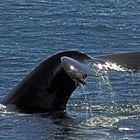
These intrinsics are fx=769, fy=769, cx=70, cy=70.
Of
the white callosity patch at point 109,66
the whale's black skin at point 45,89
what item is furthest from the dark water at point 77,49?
the white callosity patch at point 109,66

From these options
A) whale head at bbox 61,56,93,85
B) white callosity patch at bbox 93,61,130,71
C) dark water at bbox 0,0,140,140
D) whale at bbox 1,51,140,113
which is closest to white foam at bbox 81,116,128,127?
dark water at bbox 0,0,140,140

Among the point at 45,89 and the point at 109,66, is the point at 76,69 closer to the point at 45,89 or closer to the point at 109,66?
the point at 109,66

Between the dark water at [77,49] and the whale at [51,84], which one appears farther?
the dark water at [77,49]

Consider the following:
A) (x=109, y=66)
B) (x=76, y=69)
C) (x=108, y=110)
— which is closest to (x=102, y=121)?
(x=108, y=110)

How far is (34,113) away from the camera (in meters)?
10.8

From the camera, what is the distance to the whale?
403 inches

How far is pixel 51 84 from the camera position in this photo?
10.6m

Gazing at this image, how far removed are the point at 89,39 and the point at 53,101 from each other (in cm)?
1115

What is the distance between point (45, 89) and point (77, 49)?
9.84 metres

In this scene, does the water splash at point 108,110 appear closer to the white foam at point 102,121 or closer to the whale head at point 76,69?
the white foam at point 102,121

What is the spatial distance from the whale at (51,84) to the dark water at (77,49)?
161mm

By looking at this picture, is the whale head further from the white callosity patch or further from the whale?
the whale

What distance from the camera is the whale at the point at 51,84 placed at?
403 inches

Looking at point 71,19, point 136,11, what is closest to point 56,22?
point 71,19
